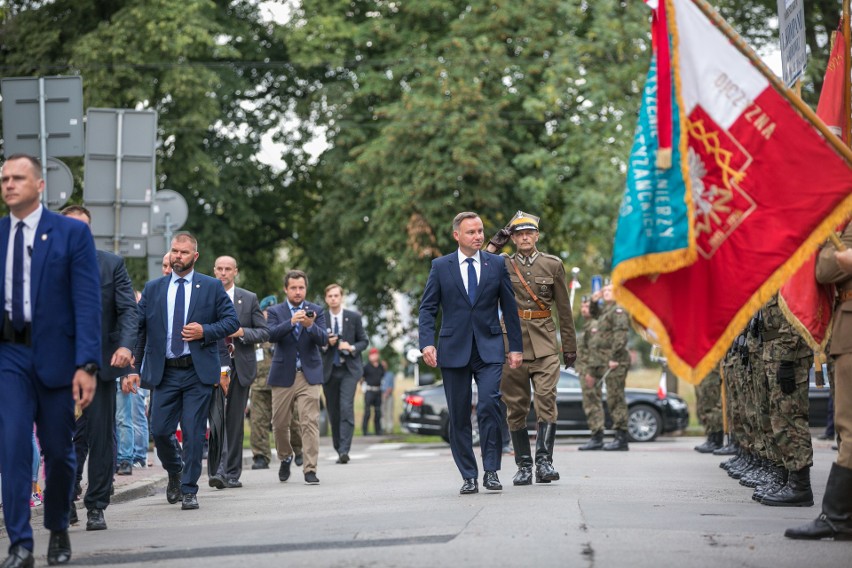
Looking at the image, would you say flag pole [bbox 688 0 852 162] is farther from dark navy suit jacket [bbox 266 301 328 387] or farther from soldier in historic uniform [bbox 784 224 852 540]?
dark navy suit jacket [bbox 266 301 328 387]

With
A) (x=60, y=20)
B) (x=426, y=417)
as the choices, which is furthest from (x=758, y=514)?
(x=60, y=20)

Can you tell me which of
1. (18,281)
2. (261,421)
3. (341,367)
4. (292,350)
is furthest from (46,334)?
(341,367)

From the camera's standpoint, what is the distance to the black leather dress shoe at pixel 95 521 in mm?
9688

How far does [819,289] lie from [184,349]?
4.99 meters

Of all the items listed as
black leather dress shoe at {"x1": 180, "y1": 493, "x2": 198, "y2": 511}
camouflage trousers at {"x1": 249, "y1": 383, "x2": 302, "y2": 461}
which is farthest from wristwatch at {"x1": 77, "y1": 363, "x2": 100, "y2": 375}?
camouflage trousers at {"x1": 249, "y1": 383, "x2": 302, "y2": 461}

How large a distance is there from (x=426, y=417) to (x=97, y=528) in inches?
611

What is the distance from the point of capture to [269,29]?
35.8 meters

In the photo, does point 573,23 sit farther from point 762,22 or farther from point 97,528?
point 97,528

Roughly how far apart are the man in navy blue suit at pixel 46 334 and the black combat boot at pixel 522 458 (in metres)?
→ 4.92

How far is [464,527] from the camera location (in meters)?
8.26

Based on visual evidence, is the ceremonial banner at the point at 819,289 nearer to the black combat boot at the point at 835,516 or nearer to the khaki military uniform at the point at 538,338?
the black combat boot at the point at 835,516

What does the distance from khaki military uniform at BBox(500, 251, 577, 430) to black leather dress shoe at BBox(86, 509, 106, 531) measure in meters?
4.06

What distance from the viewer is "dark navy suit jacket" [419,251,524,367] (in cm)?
1134

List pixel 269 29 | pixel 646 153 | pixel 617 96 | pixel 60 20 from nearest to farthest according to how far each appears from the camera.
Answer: pixel 646 153, pixel 617 96, pixel 60 20, pixel 269 29
